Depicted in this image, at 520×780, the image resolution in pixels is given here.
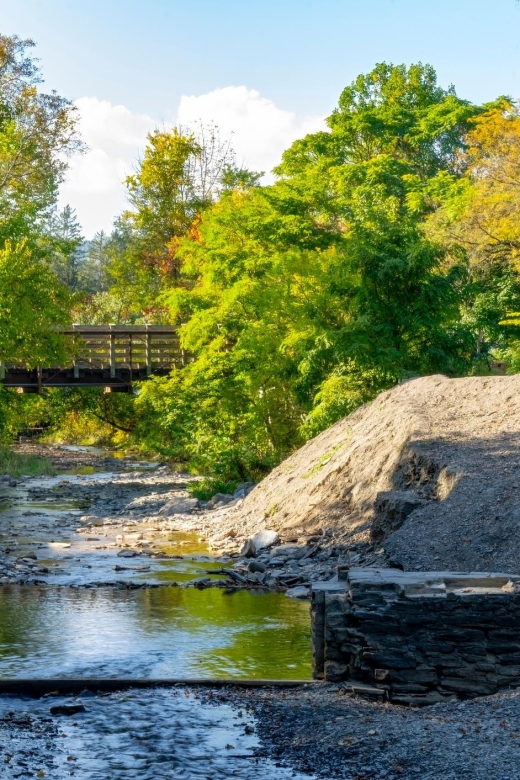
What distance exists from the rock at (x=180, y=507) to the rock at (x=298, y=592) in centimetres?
893

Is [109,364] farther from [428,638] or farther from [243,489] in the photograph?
[428,638]

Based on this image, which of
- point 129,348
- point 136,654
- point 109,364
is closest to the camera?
point 136,654

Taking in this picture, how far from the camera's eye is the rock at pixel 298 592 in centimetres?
1450

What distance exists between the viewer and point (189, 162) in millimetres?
48406

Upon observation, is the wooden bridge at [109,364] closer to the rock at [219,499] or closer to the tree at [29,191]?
the tree at [29,191]

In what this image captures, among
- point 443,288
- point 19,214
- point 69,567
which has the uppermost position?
point 19,214

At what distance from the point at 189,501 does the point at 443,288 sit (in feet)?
26.7

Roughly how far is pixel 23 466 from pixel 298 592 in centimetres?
2252

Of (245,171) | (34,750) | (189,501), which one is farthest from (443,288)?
(245,171)

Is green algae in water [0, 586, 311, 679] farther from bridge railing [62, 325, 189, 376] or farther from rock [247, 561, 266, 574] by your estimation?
bridge railing [62, 325, 189, 376]

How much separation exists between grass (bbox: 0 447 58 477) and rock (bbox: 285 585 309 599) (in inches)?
800

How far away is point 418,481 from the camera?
16922 millimetres

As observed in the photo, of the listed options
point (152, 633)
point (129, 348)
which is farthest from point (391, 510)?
point (129, 348)

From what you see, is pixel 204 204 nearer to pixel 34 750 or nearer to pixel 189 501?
pixel 189 501
